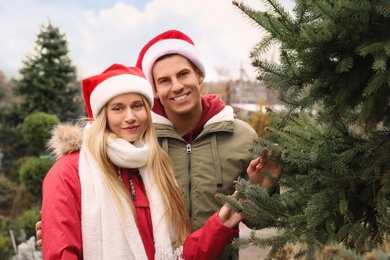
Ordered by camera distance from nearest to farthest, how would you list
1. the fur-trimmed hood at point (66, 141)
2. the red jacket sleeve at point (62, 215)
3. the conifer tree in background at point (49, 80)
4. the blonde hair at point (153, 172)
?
the red jacket sleeve at point (62, 215) → the blonde hair at point (153, 172) → the fur-trimmed hood at point (66, 141) → the conifer tree in background at point (49, 80)

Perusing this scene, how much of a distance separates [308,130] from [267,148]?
0.35m

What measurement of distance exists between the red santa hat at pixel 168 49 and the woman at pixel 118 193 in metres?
0.20

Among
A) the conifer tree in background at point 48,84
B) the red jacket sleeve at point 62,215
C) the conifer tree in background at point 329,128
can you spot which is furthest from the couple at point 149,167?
the conifer tree in background at point 48,84

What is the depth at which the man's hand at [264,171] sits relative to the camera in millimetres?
2312

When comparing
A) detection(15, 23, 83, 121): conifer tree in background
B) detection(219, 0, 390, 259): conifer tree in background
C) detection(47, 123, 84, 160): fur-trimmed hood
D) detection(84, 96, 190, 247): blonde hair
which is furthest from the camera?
detection(15, 23, 83, 121): conifer tree in background

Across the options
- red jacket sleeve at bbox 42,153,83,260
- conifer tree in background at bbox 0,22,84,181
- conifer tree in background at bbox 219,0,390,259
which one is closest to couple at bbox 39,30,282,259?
red jacket sleeve at bbox 42,153,83,260

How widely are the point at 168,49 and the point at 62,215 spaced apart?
1.22 metres

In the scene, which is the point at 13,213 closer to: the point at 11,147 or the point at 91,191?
the point at 11,147

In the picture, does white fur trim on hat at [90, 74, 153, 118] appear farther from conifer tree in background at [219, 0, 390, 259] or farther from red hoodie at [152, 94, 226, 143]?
conifer tree in background at [219, 0, 390, 259]

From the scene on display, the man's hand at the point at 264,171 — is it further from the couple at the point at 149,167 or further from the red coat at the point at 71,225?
the red coat at the point at 71,225

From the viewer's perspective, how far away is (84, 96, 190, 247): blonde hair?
2498 mm

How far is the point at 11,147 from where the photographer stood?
14.8 meters

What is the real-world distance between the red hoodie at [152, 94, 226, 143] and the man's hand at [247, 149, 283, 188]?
2.12ft

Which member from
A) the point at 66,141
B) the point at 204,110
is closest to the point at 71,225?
the point at 66,141
